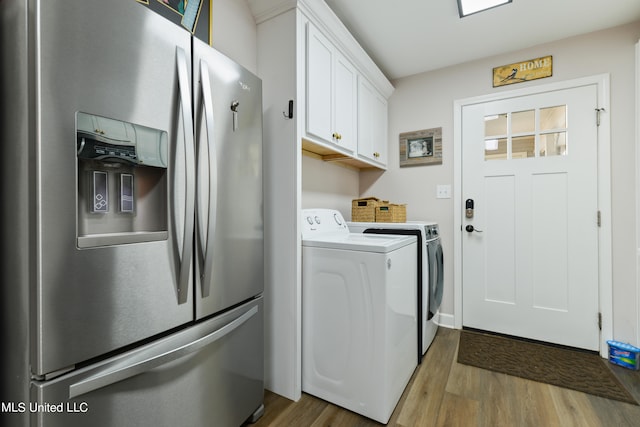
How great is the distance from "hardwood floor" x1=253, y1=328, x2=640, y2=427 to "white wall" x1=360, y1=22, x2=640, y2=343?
0.77m

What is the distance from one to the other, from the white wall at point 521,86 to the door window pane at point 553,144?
30 cm

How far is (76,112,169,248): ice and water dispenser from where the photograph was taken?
831 millimetres

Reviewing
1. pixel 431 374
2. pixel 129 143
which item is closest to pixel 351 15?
pixel 129 143

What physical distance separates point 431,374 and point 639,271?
172 centimetres

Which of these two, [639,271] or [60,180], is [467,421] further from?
[60,180]

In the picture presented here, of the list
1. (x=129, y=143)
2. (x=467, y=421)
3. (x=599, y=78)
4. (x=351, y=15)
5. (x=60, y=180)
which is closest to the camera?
(x=60, y=180)

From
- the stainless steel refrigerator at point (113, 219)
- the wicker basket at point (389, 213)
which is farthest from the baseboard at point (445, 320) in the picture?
the stainless steel refrigerator at point (113, 219)

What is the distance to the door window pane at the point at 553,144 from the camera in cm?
240

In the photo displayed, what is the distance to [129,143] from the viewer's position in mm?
904

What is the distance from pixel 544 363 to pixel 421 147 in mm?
2089

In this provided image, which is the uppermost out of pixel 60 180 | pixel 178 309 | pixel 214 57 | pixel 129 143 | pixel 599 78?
pixel 599 78

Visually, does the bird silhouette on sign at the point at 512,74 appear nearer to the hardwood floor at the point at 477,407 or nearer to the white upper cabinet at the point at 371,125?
the white upper cabinet at the point at 371,125

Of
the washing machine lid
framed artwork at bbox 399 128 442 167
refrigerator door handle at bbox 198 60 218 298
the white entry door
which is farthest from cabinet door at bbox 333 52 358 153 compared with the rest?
the white entry door

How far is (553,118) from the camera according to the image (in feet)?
8.02
